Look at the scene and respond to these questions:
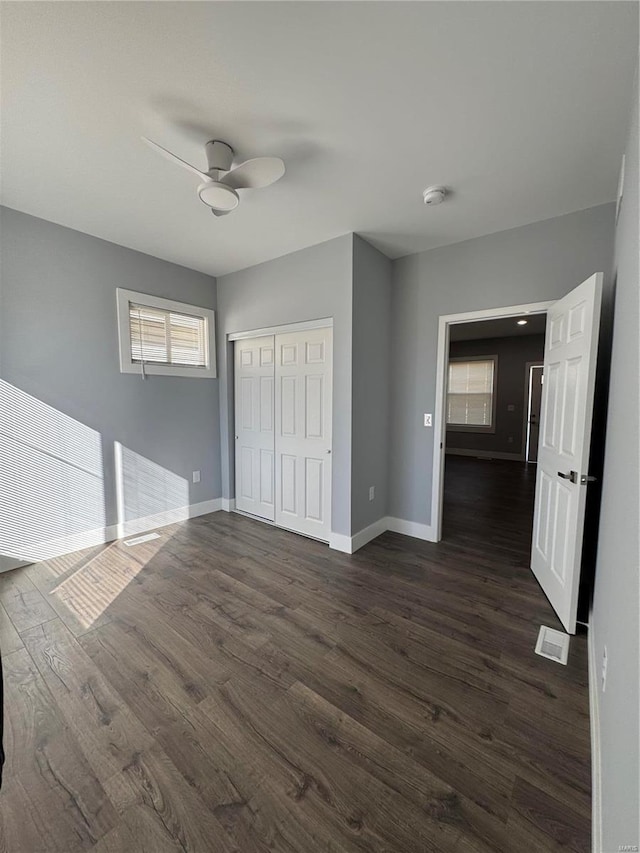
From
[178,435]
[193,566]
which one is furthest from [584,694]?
[178,435]

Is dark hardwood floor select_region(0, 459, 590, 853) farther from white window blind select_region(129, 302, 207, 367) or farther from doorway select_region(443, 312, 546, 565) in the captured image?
→ doorway select_region(443, 312, 546, 565)

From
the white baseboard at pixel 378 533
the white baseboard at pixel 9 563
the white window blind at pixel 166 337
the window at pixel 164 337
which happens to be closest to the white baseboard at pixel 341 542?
the white baseboard at pixel 378 533

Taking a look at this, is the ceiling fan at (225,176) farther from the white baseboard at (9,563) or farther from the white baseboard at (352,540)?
the white baseboard at (9,563)

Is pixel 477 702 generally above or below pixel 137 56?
below

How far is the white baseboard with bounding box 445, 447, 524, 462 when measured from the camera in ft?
23.9

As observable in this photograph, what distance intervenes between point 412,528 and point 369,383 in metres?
1.55

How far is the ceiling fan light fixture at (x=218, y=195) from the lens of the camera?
184 centimetres

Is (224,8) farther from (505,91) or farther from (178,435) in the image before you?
(178,435)

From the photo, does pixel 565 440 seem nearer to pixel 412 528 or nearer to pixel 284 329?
pixel 412 528

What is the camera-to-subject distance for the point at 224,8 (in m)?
1.21

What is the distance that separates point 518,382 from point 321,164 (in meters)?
6.75

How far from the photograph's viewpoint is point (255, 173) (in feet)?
5.88

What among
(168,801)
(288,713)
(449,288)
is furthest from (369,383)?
(168,801)

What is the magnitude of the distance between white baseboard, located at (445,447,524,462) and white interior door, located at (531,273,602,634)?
5.26m
